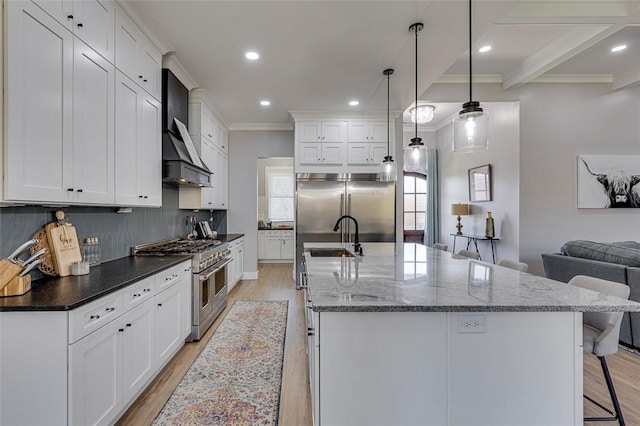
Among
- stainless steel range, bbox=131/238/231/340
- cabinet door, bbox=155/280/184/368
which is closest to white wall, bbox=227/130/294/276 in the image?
stainless steel range, bbox=131/238/231/340

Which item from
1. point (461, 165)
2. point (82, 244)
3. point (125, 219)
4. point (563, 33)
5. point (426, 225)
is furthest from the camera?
point (426, 225)

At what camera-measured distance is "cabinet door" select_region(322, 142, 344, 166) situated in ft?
16.8

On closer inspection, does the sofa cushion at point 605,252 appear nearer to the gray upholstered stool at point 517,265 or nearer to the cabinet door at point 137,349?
the gray upholstered stool at point 517,265

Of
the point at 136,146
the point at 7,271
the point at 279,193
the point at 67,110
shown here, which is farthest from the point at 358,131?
the point at 7,271

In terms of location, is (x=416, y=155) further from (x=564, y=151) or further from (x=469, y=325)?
(x=564, y=151)

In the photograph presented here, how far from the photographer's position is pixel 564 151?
4.77 m

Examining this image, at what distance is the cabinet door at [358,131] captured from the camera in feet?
16.8

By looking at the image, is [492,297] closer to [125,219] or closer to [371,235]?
[125,219]

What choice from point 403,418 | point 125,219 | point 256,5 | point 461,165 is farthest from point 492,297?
point 461,165

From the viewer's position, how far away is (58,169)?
1693 millimetres

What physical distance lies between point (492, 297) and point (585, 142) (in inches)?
195

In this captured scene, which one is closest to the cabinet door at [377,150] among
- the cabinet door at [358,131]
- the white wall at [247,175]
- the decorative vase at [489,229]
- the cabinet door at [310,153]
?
the cabinet door at [358,131]

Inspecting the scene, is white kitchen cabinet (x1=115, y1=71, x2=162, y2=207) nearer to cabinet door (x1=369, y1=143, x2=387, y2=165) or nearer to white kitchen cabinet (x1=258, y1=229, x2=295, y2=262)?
cabinet door (x1=369, y1=143, x2=387, y2=165)

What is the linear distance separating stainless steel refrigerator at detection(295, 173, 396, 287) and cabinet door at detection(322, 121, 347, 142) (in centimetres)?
60
